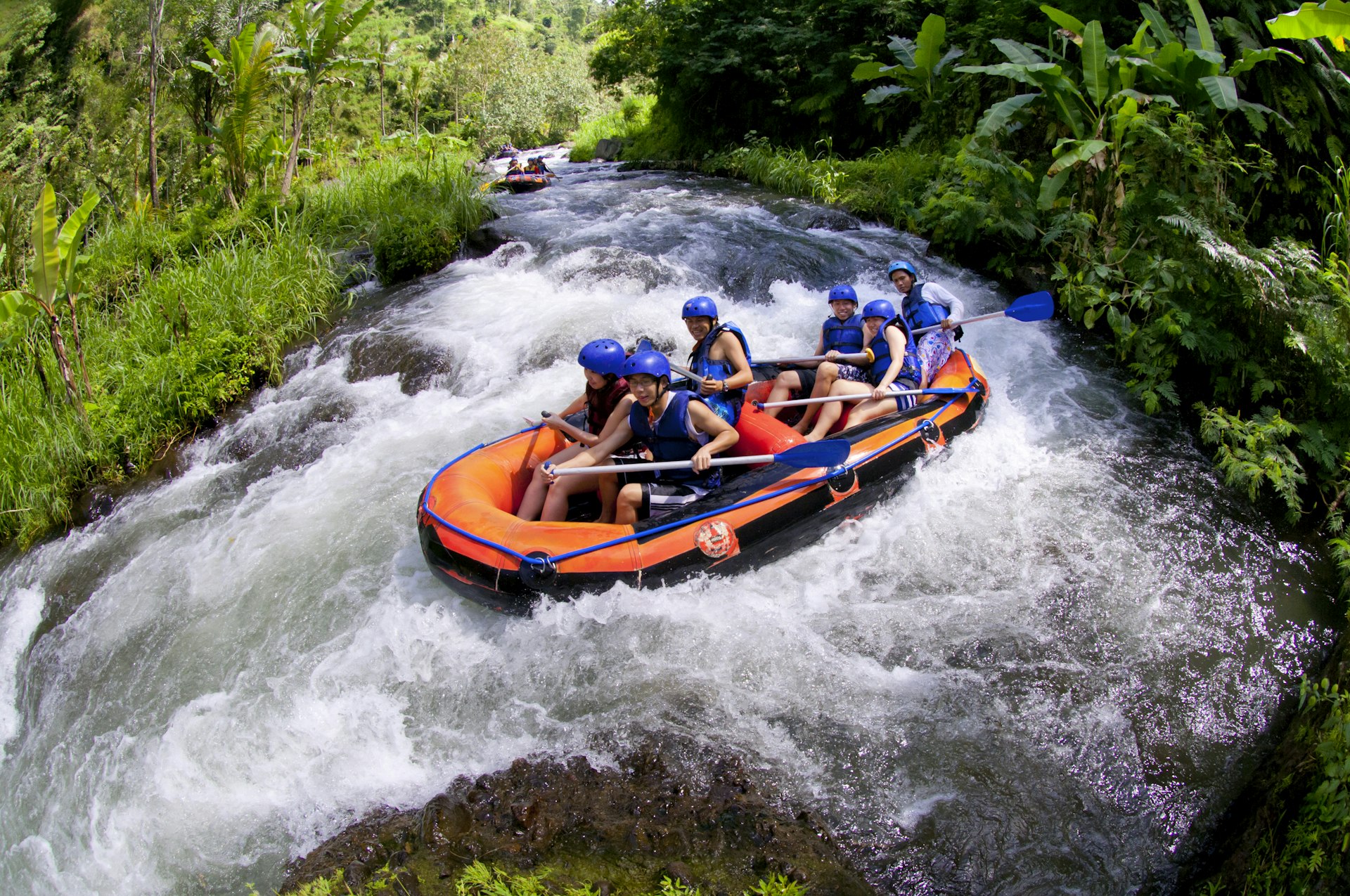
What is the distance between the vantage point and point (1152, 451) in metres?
5.57

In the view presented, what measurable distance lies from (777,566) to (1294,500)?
303 cm

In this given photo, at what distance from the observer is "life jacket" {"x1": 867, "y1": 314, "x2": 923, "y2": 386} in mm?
5797

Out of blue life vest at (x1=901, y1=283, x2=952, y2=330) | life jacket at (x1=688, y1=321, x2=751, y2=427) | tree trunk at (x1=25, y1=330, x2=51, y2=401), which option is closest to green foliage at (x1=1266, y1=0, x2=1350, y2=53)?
blue life vest at (x1=901, y1=283, x2=952, y2=330)

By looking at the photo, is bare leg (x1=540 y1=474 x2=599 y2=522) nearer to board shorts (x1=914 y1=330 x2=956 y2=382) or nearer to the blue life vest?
board shorts (x1=914 y1=330 x2=956 y2=382)

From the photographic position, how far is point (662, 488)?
4531 millimetres

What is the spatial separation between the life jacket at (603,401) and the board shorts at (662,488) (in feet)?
1.09

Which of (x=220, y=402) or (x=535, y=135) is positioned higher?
(x=220, y=402)

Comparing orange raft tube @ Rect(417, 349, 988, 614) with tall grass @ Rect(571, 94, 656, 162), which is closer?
orange raft tube @ Rect(417, 349, 988, 614)

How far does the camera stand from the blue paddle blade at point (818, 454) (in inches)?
177

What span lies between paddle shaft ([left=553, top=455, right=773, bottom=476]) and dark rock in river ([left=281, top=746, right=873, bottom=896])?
1.47 metres

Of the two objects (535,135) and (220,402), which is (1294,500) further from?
(535,135)

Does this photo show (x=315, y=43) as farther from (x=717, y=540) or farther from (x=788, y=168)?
(x=717, y=540)

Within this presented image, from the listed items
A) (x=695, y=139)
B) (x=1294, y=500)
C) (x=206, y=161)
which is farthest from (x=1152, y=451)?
(x=695, y=139)

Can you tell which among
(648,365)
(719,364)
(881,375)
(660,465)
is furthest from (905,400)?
(648,365)
